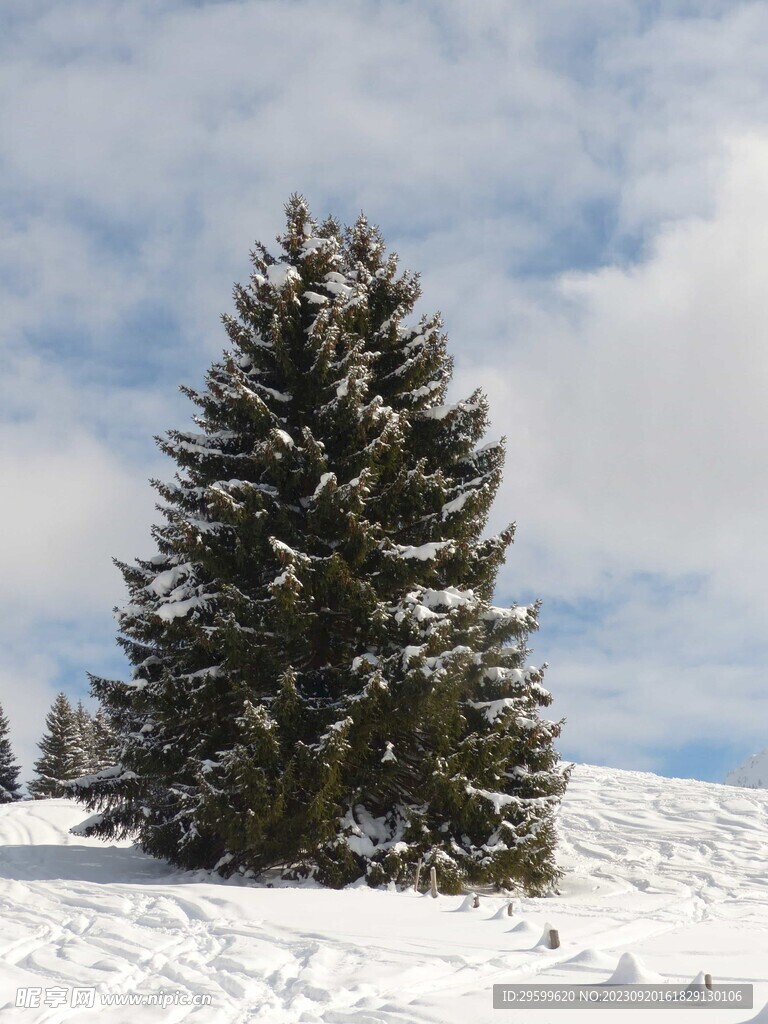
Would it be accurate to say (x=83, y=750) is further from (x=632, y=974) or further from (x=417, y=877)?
(x=632, y=974)

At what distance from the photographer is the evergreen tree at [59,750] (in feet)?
152

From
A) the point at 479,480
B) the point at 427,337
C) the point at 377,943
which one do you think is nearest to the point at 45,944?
the point at 377,943

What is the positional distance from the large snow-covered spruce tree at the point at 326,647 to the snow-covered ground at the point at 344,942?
127 cm

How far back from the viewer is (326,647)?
1381cm

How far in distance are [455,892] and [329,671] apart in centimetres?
376

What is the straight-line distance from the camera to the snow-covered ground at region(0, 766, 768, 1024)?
573 centimetres

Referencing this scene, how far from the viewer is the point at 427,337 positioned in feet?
52.6

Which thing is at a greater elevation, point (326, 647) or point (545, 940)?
point (326, 647)

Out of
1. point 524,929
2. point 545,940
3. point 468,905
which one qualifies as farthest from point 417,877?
point 545,940

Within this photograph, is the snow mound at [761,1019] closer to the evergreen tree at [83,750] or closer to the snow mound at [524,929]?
the snow mound at [524,929]

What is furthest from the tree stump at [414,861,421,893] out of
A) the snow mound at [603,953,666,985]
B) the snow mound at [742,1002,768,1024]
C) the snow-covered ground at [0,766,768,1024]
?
the snow mound at [742,1002,768,1024]

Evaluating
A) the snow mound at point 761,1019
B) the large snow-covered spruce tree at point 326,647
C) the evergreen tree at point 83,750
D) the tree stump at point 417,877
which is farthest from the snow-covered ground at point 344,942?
the evergreen tree at point 83,750

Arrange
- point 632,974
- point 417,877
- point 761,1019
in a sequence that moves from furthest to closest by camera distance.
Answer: point 417,877, point 632,974, point 761,1019

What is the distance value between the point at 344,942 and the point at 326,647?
6429 millimetres
